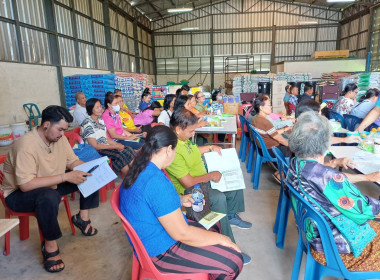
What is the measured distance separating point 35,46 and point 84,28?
330cm

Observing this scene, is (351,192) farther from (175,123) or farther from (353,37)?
(353,37)

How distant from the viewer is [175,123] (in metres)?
2.12

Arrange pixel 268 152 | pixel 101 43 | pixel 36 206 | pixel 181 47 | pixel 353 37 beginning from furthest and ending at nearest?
pixel 181 47 < pixel 353 37 < pixel 101 43 < pixel 268 152 < pixel 36 206

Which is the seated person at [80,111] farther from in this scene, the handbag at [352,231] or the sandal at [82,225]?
the handbag at [352,231]

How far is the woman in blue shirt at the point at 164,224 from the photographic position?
1191 millimetres

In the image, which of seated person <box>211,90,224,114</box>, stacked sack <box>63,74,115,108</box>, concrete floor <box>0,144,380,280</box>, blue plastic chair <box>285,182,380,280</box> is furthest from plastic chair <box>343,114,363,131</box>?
stacked sack <box>63,74,115,108</box>

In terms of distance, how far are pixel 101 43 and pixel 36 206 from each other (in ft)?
38.3

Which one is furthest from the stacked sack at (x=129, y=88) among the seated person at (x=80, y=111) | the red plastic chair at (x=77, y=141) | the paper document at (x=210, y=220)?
the paper document at (x=210, y=220)

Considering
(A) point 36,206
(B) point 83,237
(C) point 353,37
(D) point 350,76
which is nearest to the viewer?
(A) point 36,206

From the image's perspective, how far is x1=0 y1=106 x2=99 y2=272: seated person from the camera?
187 cm

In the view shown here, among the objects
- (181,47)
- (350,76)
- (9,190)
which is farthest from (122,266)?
(181,47)

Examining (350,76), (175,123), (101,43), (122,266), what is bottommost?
(122,266)

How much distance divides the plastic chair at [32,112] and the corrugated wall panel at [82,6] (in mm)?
4813

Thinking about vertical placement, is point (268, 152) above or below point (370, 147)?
below
